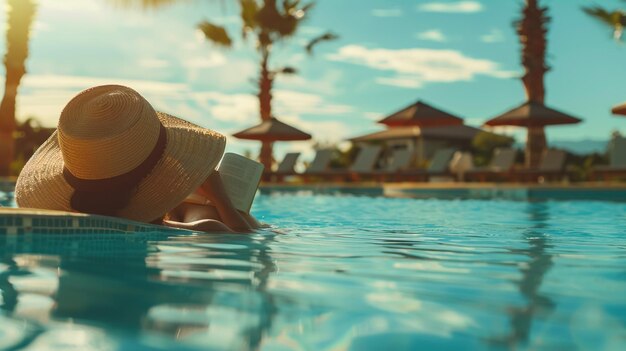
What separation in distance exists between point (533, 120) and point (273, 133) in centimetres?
730

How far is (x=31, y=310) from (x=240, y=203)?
10.2 ft

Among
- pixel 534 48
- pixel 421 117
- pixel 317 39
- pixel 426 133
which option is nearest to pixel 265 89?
pixel 317 39

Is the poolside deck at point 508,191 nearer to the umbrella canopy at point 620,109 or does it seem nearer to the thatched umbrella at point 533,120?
the umbrella canopy at point 620,109

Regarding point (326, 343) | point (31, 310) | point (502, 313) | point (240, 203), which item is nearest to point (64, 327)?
point (31, 310)

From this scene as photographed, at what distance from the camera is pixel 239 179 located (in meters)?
5.26

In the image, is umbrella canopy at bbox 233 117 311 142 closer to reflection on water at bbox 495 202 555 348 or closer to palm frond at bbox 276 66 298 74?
palm frond at bbox 276 66 298 74

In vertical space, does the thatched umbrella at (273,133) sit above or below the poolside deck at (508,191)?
above

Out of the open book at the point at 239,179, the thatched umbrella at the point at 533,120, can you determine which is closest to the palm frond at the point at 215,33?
the thatched umbrella at the point at 533,120

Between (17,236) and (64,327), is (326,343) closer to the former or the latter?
(64,327)

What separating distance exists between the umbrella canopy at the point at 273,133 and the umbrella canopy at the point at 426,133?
12.7 metres

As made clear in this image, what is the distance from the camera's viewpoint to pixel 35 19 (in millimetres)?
18734

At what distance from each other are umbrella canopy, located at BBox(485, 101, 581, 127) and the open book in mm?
12887

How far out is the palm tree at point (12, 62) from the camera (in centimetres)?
1845

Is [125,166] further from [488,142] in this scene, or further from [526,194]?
[488,142]
